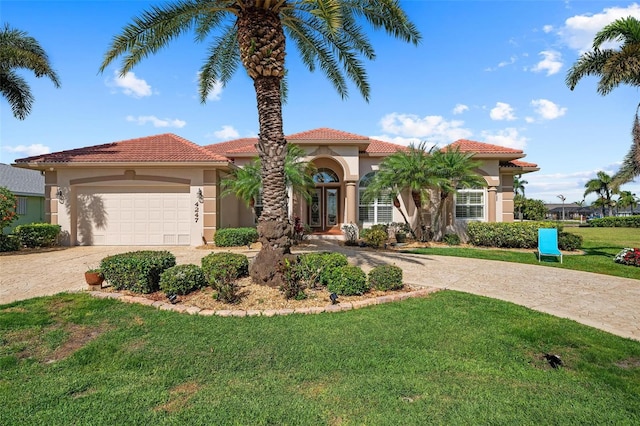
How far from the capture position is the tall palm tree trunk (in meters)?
7.73

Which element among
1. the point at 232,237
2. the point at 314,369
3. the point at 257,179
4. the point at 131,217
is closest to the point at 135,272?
the point at 314,369

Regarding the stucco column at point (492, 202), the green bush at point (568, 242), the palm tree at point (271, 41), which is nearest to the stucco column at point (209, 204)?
the palm tree at point (271, 41)

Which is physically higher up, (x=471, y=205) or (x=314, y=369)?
(x=471, y=205)

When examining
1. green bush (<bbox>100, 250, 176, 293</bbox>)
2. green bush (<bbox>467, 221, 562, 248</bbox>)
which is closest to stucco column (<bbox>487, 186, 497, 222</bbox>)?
green bush (<bbox>467, 221, 562, 248</bbox>)

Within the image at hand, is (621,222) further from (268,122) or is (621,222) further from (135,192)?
(135,192)

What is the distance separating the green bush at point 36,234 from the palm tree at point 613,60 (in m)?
24.8

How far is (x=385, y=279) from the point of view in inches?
291

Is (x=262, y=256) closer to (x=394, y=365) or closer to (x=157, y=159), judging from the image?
(x=394, y=365)

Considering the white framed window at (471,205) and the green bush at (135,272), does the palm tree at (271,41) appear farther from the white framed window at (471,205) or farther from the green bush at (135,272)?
the white framed window at (471,205)

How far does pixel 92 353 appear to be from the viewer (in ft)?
14.9

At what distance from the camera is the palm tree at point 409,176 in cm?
1618

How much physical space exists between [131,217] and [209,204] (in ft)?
13.4

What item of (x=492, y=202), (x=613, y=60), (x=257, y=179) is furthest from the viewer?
(x=492, y=202)

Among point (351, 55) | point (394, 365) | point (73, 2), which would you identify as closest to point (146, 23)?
point (73, 2)
